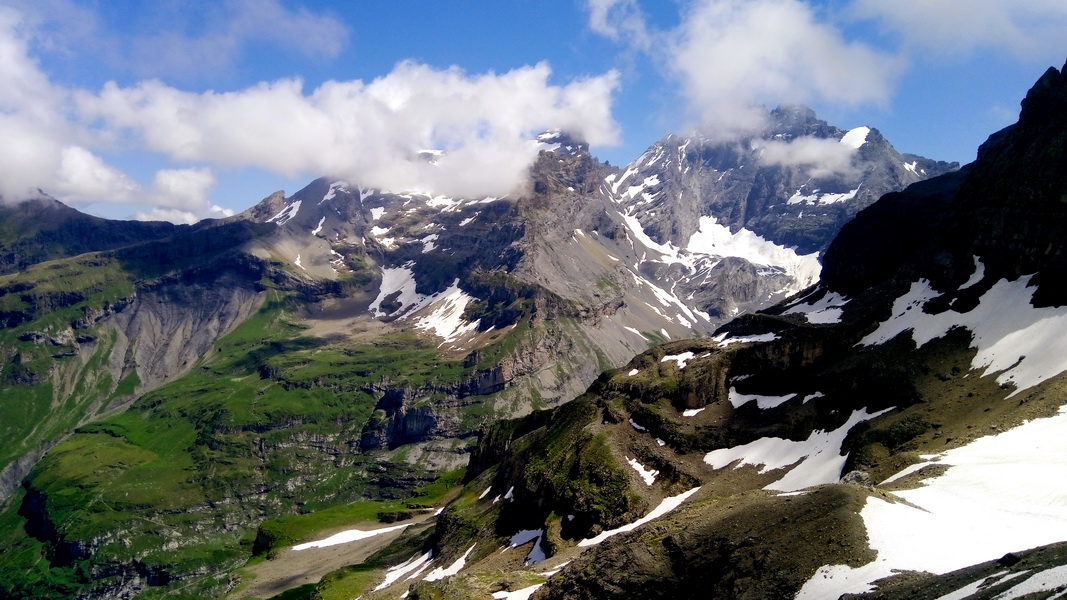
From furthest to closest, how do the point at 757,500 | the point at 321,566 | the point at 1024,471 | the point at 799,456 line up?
1. the point at 321,566
2. the point at 799,456
3. the point at 757,500
4. the point at 1024,471

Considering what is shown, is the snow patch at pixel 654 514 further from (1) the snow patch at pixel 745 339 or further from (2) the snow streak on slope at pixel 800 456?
(1) the snow patch at pixel 745 339

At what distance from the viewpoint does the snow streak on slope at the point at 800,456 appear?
85000mm

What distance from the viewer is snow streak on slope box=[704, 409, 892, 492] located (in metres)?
85.0

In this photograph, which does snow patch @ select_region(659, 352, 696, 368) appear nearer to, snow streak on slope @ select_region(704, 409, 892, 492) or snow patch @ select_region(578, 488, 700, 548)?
snow streak on slope @ select_region(704, 409, 892, 492)

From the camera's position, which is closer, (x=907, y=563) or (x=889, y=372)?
(x=907, y=563)

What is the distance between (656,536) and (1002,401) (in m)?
43.5

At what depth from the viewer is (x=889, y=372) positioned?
95.2m

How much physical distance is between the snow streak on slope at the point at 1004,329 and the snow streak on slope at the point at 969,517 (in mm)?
18850

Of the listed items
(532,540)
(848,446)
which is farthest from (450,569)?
(848,446)

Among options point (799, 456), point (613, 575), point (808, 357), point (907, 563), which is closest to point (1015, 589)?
point (907, 563)

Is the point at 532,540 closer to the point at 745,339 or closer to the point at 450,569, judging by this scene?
the point at 450,569

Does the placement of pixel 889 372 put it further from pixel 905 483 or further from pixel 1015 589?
pixel 1015 589

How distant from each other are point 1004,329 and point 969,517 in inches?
2101

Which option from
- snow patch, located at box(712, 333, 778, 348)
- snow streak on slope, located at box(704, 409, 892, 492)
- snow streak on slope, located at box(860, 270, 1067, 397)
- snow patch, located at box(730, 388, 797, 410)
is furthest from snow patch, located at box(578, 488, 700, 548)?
→ snow streak on slope, located at box(860, 270, 1067, 397)
